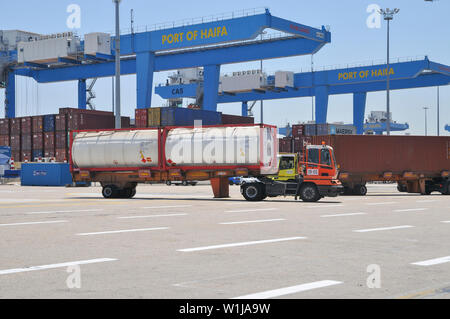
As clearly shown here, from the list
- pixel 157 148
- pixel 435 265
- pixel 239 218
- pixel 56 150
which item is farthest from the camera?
pixel 56 150

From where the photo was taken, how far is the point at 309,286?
670cm

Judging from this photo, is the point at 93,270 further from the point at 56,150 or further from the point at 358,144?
the point at 56,150

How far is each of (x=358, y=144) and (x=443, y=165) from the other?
212 inches

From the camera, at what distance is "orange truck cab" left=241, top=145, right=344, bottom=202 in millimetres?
24250

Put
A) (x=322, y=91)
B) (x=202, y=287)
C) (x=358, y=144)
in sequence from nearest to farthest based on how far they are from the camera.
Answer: (x=202, y=287)
(x=358, y=144)
(x=322, y=91)

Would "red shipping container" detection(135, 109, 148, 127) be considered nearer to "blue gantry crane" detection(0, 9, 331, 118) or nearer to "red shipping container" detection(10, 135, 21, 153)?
"blue gantry crane" detection(0, 9, 331, 118)

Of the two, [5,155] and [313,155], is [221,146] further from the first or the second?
[5,155]

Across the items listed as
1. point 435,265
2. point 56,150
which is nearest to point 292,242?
point 435,265

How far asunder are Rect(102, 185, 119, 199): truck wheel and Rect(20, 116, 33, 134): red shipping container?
2708 cm

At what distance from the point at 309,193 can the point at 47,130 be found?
32143mm

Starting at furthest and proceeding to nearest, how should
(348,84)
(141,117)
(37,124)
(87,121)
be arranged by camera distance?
(348,84), (37,124), (87,121), (141,117)

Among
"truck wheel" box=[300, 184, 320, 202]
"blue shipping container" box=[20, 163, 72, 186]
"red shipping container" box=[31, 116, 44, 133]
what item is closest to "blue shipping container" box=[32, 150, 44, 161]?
"red shipping container" box=[31, 116, 44, 133]

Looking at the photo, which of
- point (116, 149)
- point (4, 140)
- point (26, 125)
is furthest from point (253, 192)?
point (4, 140)

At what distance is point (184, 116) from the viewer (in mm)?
46156
